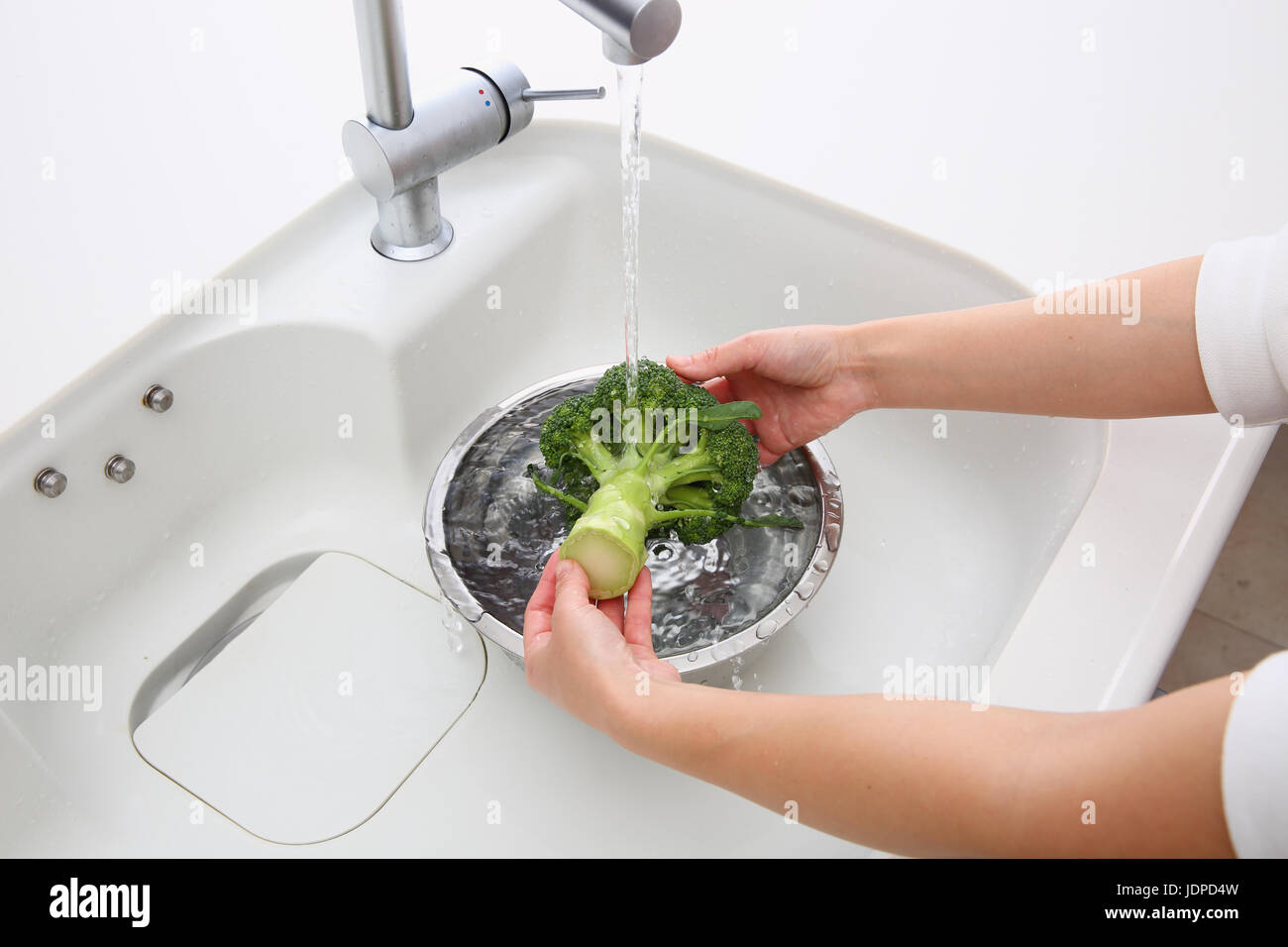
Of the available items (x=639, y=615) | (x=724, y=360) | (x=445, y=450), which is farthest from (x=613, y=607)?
(x=445, y=450)

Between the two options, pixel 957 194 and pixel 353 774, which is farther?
pixel 957 194

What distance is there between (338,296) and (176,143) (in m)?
0.28

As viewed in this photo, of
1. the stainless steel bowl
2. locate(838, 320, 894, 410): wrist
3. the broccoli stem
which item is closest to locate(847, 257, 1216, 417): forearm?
locate(838, 320, 894, 410): wrist

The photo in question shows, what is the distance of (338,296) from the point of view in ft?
3.26

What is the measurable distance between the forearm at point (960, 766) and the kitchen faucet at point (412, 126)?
56cm

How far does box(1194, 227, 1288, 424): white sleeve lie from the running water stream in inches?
17.6

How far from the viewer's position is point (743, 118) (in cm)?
115

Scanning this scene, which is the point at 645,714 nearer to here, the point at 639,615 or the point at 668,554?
the point at 639,615

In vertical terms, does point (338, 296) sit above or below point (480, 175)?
below

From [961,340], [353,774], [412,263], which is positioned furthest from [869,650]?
[412,263]

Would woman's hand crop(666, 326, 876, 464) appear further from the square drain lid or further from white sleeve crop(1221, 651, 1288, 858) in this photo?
white sleeve crop(1221, 651, 1288, 858)

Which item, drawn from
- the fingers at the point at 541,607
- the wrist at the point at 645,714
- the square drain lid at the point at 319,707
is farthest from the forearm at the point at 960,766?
the square drain lid at the point at 319,707
